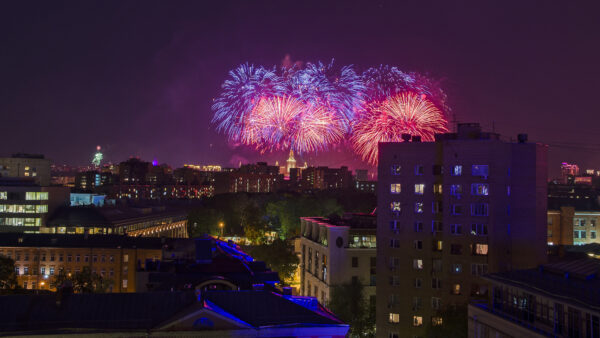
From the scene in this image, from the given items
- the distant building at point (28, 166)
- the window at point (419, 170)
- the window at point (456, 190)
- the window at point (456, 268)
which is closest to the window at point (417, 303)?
the window at point (456, 268)

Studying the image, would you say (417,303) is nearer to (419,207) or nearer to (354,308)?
Answer: (419,207)

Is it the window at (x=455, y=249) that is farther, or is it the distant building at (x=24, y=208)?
the distant building at (x=24, y=208)

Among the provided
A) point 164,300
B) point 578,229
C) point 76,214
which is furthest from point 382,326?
point 76,214

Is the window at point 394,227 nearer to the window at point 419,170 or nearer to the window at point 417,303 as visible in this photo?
the window at point 419,170

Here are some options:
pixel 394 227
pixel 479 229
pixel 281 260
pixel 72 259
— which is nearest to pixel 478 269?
pixel 479 229

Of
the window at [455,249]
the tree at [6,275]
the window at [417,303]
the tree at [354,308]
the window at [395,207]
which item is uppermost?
the window at [395,207]

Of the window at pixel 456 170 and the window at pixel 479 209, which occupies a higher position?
the window at pixel 456 170
